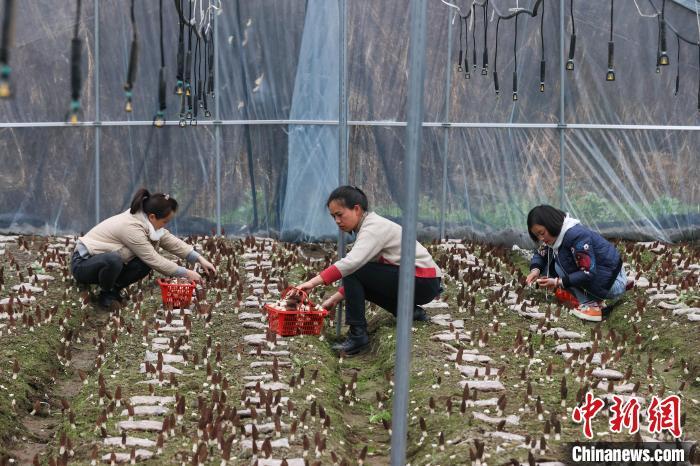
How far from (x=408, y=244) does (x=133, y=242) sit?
4.81 meters

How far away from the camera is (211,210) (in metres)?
13.8

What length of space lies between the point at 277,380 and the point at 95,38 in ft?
26.2

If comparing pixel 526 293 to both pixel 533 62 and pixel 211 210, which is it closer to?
pixel 533 62

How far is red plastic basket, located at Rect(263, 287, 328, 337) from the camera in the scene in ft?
26.6

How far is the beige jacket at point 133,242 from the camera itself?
9.27m

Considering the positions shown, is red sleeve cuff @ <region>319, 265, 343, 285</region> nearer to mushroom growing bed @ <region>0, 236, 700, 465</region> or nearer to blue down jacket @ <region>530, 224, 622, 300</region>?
mushroom growing bed @ <region>0, 236, 700, 465</region>

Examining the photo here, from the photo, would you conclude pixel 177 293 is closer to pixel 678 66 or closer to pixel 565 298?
pixel 565 298

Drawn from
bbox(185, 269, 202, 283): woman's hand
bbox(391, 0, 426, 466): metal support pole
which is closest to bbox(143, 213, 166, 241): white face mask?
bbox(185, 269, 202, 283): woman's hand

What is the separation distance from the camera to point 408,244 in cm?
504

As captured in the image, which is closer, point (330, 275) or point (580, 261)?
point (330, 275)

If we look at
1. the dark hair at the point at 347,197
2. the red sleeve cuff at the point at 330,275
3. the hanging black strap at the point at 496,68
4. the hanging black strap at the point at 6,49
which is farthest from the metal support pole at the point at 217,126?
the hanging black strap at the point at 6,49

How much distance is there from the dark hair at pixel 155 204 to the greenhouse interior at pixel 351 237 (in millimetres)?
22

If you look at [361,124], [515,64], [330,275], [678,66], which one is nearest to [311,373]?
[330,275]

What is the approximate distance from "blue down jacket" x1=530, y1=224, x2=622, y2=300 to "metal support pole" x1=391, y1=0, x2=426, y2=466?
4.12 meters
